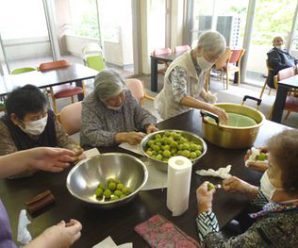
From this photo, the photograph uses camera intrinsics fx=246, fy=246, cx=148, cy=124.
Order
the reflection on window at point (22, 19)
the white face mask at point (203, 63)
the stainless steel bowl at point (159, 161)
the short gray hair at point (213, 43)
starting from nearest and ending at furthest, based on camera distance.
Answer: the stainless steel bowl at point (159, 161)
the short gray hair at point (213, 43)
the white face mask at point (203, 63)
the reflection on window at point (22, 19)

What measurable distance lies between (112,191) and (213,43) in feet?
3.93

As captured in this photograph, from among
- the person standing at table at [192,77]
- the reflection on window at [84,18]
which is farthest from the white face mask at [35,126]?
the reflection on window at [84,18]

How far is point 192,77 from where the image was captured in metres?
1.87

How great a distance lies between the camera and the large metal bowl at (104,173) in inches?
42.5

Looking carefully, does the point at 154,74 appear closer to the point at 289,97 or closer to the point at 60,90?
the point at 60,90

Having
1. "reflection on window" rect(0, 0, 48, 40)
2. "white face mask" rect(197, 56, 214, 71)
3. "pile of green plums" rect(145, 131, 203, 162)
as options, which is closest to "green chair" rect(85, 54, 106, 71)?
"reflection on window" rect(0, 0, 48, 40)

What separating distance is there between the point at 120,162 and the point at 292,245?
0.75 metres

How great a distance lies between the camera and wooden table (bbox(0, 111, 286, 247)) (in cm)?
89

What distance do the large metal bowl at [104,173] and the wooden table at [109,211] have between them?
6cm

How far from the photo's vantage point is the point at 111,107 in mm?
1588

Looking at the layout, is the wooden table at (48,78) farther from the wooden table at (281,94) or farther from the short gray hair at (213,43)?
the wooden table at (281,94)

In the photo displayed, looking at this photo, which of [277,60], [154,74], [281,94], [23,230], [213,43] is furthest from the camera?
[154,74]

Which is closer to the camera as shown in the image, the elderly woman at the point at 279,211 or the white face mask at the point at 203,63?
the elderly woman at the point at 279,211

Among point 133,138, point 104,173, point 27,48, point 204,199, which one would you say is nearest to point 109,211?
point 104,173
